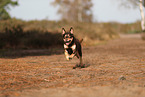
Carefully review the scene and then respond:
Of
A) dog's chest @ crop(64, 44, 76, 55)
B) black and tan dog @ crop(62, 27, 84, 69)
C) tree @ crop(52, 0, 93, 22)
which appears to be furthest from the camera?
tree @ crop(52, 0, 93, 22)

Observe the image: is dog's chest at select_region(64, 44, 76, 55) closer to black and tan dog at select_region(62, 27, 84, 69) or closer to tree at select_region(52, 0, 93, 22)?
black and tan dog at select_region(62, 27, 84, 69)

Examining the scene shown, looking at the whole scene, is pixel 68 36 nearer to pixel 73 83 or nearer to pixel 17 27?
pixel 73 83

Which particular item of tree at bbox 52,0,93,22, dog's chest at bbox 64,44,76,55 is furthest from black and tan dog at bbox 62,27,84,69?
tree at bbox 52,0,93,22

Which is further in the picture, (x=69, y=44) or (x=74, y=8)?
(x=74, y=8)

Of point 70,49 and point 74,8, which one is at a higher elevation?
point 74,8

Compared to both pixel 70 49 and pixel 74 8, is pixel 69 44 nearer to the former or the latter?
pixel 70 49

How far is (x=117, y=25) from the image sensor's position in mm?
71062

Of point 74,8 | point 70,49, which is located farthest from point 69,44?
point 74,8

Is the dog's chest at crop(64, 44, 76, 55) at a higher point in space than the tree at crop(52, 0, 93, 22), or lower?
lower

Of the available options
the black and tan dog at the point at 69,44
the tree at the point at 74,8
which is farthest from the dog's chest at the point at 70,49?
the tree at the point at 74,8

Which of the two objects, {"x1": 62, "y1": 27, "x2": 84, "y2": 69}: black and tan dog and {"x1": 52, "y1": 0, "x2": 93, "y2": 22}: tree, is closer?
{"x1": 62, "y1": 27, "x2": 84, "y2": 69}: black and tan dog

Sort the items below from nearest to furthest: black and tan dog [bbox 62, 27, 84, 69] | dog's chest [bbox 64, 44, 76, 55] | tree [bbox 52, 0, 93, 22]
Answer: black and tan dog [bbox 62, 27, 84, 69] → dog's chest [bbox 64, 44, 76, 55] → tree [bbox 52, 0, 93, 22]

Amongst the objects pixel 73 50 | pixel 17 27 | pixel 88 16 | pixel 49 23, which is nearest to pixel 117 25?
pixel 88 16

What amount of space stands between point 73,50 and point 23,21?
1908cm
